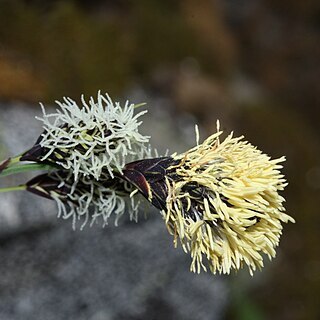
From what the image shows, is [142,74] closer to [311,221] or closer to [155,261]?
[155,261]

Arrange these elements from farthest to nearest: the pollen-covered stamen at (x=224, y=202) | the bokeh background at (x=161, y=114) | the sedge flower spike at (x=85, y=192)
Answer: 1. the bokeh background at (x=161, y=114)
2. the sedge flower spike at (x=85, y=192)
3. the pollen-covered stamen at (x=224, y=202)

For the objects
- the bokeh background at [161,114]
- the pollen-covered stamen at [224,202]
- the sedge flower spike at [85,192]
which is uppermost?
the bokeh background at [161,114]

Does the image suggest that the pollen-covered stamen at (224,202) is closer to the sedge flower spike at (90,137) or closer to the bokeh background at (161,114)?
the sedge flower spike at (90,137)

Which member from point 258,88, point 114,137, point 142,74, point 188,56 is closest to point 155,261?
point 142,74

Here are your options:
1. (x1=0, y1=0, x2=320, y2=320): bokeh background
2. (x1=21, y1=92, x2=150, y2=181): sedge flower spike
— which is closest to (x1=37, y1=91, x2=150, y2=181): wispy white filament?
(x1=21, y1=92, x2=150, y2=181): sedge flower spike

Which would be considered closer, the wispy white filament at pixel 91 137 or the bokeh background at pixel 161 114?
the wispy white filament at pixel 91 137

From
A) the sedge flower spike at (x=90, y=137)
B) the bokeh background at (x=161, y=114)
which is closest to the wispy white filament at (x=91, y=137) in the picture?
the sedge flower spike at (x=90, y=137)

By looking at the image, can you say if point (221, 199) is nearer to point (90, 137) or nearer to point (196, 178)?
point (196, 178)
